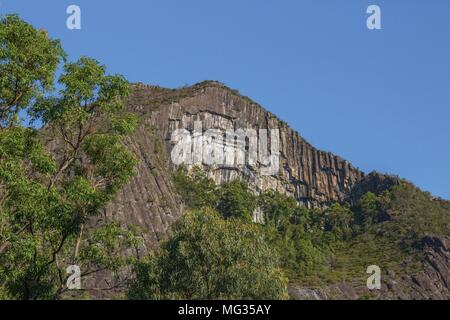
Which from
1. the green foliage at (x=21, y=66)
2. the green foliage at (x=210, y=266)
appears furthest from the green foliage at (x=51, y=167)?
the green foliage at (x=210, y=266)

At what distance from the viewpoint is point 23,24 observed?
128 ft

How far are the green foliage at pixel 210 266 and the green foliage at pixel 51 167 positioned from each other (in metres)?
5.96

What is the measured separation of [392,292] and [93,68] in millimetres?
124546

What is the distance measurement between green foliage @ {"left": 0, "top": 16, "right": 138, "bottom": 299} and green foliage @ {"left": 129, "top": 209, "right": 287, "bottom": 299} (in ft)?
19.6

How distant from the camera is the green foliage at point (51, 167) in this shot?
36312mm

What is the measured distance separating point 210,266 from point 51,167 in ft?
43.7

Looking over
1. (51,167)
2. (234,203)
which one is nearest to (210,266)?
(51,167)

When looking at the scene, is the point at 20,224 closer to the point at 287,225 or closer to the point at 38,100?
the point at 38,100

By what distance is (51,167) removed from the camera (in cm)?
3725

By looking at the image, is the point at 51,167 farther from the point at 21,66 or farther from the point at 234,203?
the point at 234,203

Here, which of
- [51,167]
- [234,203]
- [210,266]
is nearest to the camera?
[51,167]

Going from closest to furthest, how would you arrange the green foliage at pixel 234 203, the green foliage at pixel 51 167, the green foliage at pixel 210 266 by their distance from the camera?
1. the green foliage at pixel 51 167
2. the green foliage at pixel 210 266
3. the green foliage at pixel 234 203

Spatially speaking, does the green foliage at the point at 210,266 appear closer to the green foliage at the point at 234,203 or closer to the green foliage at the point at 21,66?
the green foliage at the point at 21,66

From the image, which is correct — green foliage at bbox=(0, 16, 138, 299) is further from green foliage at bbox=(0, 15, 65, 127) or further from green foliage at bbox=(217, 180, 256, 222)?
green foliage at bbox=(217, 180, 256, 222)
